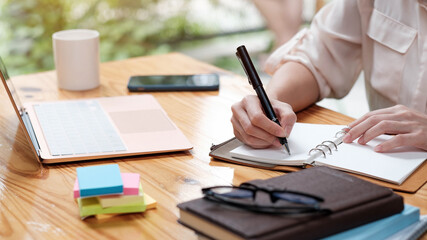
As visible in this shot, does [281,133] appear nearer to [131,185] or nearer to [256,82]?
[256,82]

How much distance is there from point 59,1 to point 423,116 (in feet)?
11.1

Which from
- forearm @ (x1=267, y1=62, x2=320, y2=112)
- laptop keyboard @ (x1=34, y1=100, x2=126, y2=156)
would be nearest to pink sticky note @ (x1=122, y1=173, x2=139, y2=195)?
laptop keyboard @ (x1=34, y1=100, x2=126, y2=156)

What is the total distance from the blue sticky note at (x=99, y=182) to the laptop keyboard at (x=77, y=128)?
0.69 ft

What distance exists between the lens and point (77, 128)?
1.10 metres

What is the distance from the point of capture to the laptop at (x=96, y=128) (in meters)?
0.98

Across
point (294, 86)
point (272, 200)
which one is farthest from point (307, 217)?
point (294, 86)

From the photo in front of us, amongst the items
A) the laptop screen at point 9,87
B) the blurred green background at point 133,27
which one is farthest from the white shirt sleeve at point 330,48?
the blurred green background at point 133,27

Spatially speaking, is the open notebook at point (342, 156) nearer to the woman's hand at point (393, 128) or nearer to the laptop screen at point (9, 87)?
the woman's hand at point (393, 128)

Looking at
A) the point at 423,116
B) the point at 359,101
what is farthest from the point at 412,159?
the point at 359,101

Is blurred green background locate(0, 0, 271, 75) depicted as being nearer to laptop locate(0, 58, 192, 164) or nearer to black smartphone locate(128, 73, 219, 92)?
black smartphone locate(128, 73, 219, 92)

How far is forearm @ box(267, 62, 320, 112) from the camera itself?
1251 mm

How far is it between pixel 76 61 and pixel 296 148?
0.66 meters

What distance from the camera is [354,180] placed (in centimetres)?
72

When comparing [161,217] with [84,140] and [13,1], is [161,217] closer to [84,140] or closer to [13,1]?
[84,140]
